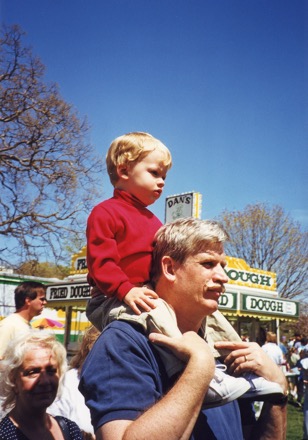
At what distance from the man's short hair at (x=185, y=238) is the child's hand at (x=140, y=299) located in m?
0.13

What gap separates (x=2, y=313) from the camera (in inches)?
738

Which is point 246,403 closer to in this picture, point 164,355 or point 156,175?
point 164,355

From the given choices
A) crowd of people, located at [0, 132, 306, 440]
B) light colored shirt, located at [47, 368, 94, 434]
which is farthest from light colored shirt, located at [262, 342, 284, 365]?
crowd of people, located at [0, 132, 306, 440]

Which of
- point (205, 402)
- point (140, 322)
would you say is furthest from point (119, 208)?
point (205, 402)

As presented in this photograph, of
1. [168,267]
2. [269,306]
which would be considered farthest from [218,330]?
[269,306]

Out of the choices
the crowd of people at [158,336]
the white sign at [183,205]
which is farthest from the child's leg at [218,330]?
the white sign at [183,205]

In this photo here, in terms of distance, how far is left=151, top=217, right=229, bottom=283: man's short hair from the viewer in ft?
5.97

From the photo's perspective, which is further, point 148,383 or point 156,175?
point 156,175

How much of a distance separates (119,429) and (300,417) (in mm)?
11945

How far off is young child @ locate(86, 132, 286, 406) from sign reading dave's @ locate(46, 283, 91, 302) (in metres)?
8.93

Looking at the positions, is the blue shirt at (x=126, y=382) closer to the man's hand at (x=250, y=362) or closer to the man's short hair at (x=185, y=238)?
the man's hand at (x=250, y=362)

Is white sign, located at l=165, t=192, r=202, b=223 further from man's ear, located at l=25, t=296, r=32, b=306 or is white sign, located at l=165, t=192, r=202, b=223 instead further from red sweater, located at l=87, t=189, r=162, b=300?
red sweater, located at l=87, t=189, r=162, b=300

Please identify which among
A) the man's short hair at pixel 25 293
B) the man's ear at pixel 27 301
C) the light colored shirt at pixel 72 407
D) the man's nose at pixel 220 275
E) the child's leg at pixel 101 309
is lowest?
the light colored shirt at pixel 72 407

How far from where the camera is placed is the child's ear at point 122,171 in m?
2.26
